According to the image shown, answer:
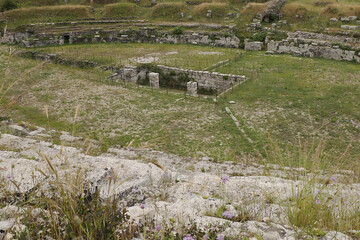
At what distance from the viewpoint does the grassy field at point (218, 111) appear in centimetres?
1266

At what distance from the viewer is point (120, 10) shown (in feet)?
124

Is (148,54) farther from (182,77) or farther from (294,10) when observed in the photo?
(294,10)

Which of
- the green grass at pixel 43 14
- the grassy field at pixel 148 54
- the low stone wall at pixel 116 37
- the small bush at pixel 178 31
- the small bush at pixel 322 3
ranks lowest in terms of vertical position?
the grassy field at pixel 148 54

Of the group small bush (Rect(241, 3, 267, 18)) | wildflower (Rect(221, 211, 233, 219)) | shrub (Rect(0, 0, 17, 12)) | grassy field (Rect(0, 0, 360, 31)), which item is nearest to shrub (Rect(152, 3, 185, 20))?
grassy field (Rect(0, 0, 360, 31))

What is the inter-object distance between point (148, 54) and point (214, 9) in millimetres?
13155

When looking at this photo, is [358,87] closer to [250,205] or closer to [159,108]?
[159,108]

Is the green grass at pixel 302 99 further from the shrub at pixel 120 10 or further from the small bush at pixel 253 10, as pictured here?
the shrub at pixel 120 10

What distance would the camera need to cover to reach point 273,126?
14094 mm

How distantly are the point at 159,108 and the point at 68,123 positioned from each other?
442 cm

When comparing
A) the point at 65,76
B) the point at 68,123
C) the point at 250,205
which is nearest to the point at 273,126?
the point at 68,123

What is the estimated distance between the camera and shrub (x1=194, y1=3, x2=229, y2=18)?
35.3 meters

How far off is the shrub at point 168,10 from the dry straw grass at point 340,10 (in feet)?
50.5

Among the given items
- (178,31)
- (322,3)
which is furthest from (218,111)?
(322,3)

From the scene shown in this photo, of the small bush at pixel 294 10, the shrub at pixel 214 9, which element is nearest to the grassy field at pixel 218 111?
the small bush at pixel 294 10
